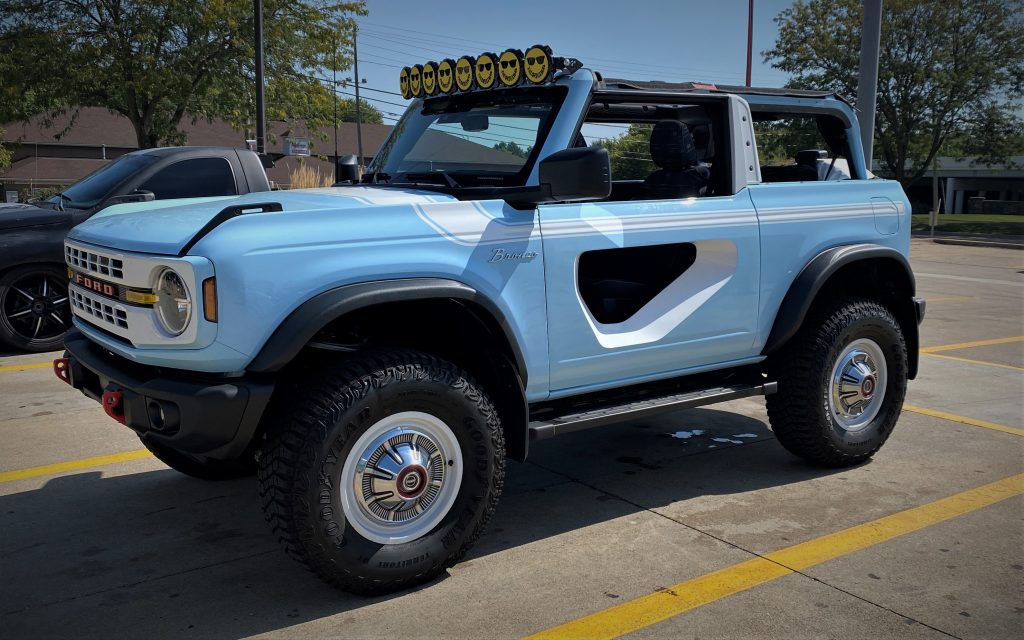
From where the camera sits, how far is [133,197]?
25.5ft

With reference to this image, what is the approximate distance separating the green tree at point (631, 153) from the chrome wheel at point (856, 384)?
58.1 inches

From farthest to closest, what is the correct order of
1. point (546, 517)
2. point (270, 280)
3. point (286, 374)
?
1. point (546, 517)
2. point (286, 374)
3. point (270, 280)

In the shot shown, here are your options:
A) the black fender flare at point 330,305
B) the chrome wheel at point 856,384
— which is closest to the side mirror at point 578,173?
the black fender flare at point 330,305

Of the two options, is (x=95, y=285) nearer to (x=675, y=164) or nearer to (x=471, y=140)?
(x=471, y=140)

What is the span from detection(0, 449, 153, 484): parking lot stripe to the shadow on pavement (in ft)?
0.54

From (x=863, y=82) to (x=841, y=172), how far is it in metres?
4.35

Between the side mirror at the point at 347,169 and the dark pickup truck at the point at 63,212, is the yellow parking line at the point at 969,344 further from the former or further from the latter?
the dark pickup truck at the point at 63,212

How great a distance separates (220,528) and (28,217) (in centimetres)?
514

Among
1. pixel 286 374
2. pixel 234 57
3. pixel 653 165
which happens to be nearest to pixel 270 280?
pixel 286 374

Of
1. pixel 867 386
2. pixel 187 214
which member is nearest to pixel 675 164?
pixel 867 386

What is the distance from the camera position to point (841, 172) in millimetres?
5297

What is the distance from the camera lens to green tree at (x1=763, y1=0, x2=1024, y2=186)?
34.2m

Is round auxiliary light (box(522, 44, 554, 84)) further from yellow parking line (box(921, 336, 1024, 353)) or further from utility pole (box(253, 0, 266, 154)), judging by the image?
utility pole (box(253, 0, 266, 154))

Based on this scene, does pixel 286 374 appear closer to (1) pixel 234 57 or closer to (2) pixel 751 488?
(2) pixel 751 488
